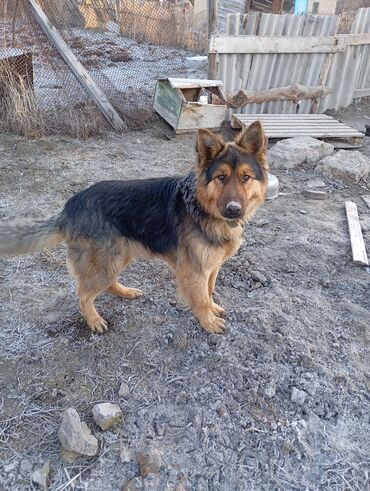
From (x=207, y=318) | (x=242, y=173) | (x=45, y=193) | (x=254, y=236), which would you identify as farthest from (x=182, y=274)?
(x=45, y=193)

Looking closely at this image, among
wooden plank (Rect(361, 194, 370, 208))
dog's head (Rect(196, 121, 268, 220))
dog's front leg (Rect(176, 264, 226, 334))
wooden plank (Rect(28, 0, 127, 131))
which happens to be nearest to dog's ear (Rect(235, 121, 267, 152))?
dog's head (Rect(196, 121, 268, 220))

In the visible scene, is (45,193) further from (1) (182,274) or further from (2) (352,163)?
(2) (352,163)

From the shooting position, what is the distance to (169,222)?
11.1 ft

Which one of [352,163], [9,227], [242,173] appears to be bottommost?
[352,163]

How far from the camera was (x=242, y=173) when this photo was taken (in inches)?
118

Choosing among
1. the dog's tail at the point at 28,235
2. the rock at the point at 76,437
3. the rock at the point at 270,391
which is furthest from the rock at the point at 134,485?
the dog's tail at the point at 28,235

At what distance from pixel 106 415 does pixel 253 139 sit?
232 centimetres

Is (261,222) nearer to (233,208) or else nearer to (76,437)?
(233,208)

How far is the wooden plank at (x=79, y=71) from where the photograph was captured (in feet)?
24.5

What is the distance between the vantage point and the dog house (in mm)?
7781

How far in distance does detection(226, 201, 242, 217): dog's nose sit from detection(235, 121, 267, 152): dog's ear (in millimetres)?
513

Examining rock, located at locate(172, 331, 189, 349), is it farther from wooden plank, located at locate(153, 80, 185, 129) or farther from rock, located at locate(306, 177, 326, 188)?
wooden plank, located at locate(153, 80, 185, 129)

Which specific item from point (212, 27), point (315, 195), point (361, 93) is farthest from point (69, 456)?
point (361, 93)

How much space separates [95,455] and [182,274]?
1503 mm
